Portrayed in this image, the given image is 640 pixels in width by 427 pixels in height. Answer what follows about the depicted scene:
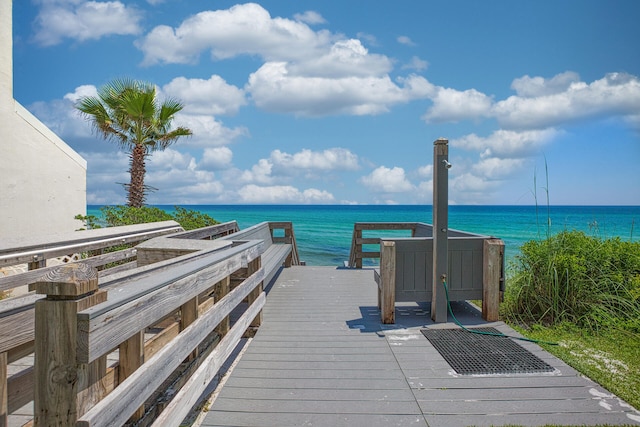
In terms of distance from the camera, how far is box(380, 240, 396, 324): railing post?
5.08m

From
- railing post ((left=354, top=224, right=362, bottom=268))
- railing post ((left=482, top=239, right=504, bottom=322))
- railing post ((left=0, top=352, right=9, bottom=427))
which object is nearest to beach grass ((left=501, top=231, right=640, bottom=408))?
railing post ((left=482, top=239, right=504, bottom=322))

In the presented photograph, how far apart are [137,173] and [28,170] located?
395cm

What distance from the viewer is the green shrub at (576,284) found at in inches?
201

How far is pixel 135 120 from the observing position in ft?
Result: 41.7

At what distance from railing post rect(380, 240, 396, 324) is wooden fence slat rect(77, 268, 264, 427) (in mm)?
2485

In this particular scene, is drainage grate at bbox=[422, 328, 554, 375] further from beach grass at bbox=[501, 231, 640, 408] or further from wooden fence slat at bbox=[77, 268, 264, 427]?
wooden fence slat at bbox=[77, 268, 264, 427]

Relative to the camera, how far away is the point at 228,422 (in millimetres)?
2803

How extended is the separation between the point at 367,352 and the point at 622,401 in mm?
1978

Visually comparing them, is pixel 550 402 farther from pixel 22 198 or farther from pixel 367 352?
pixel 22 198

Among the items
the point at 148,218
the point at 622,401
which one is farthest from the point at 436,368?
the point at 148,218

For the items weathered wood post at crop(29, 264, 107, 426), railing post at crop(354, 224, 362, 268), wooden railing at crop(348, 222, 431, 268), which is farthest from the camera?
railing post at crop(354, 224, 362, 268)

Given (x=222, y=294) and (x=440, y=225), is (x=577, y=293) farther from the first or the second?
(x=222, y=294)

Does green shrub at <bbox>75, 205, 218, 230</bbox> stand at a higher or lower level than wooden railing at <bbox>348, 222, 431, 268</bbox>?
higher

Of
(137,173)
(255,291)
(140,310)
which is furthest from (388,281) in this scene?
(137,173)
